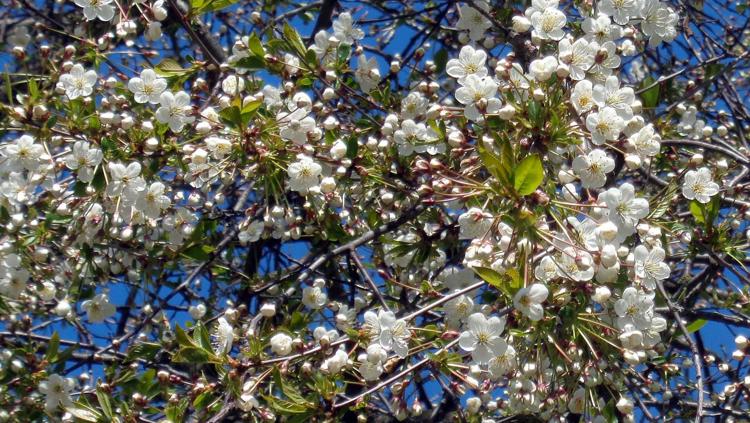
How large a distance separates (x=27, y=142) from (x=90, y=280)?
0.78 meters

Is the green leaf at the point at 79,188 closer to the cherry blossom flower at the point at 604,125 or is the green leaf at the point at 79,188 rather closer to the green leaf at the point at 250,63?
the green leaf at the point at 250,63

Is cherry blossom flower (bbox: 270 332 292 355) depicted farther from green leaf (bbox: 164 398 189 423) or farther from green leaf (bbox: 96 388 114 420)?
green leaf (bbox: 96 388 114 420)

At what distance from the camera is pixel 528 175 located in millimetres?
2354

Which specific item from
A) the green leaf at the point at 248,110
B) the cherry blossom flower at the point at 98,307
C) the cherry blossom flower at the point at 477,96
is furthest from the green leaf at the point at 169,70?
the cherry blossom flower at the point at 477,96

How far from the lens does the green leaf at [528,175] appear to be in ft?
7.66

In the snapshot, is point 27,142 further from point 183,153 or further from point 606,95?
point 606,95

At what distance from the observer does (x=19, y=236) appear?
128 inches

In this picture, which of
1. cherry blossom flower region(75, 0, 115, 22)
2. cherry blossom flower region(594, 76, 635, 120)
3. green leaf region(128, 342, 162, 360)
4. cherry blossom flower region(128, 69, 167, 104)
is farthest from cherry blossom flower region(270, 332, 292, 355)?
cherry blossom flower region(75, 0, 115, 22)

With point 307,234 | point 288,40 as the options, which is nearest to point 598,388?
point 307,234

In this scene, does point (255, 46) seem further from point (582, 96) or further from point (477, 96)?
point (582, 96)

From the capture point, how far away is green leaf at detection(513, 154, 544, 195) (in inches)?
92.0

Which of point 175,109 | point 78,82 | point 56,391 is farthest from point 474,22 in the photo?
point 56,391

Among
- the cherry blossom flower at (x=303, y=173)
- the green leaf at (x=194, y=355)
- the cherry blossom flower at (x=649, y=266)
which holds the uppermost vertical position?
the cherry blossom flower at (x=303, y=173)

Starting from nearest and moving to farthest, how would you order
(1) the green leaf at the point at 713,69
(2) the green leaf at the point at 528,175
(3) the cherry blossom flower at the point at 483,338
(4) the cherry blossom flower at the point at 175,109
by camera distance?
(2) the green leaf at the point at 528,175 → (3) the cherry blossom flower at the point at 483,338 → (4) the cherry blossom flower at the point at 175,109 → (1) the green leaf at the point at 713,69
